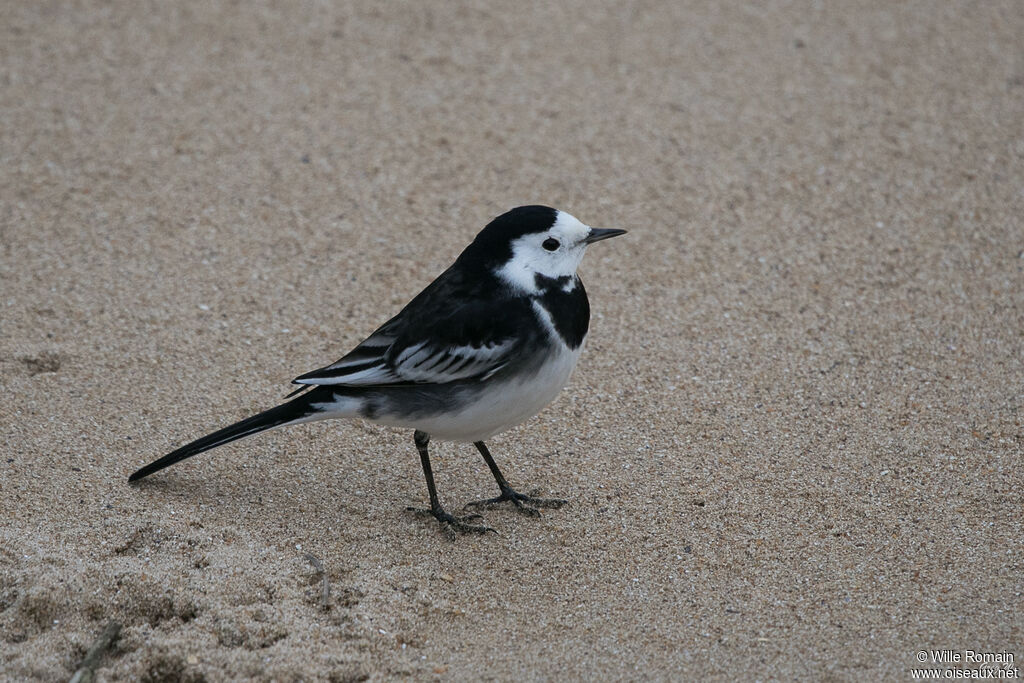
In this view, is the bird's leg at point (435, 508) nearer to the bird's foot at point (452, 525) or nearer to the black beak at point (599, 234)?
the bird's foot at point (452, 525)

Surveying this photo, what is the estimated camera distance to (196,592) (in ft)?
13.9

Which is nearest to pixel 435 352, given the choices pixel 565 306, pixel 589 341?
pixel 565 306

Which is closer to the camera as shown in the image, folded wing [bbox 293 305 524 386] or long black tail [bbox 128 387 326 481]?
folded wing [bbox 293 305 524 386]

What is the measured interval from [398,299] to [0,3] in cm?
497

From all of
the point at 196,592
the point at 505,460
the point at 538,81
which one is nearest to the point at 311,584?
the point at 196,592

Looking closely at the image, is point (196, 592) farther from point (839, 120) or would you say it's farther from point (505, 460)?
point (839, 120)

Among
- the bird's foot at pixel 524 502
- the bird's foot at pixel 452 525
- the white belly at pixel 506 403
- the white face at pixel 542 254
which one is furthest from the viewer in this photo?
the bird's foot at pixel 524 502

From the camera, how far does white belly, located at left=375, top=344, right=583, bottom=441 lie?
14.8 feet

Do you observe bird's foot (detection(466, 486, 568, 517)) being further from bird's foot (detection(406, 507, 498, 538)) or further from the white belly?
the white belly

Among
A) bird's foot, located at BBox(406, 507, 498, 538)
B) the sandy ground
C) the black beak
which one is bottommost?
bird's foot, located at BBox(406, 507, 498, 538)

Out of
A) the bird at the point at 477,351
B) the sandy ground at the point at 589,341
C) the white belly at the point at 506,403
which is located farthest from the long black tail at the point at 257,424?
the white belly at the point at 506,403

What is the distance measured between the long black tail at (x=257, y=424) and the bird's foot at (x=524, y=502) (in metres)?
0.91

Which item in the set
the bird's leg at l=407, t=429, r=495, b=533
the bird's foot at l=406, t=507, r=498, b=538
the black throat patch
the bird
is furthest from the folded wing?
the bird's foot at l=406, t=507, r=498, b=538

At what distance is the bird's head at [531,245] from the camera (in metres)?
4.63
